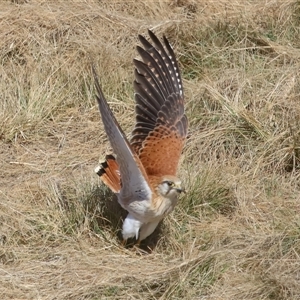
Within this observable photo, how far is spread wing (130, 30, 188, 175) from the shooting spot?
18.1 feet

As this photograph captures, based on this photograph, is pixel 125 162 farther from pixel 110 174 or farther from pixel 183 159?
pixel 183 159

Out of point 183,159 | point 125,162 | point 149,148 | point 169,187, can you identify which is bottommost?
point 183,159

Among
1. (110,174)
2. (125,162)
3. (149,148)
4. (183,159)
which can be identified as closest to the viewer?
(125,162)

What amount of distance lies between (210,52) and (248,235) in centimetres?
226

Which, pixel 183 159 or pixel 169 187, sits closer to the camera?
pixel 169 187

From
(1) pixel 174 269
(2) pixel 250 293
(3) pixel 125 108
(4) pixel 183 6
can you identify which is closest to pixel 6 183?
(3) pixel 125 108

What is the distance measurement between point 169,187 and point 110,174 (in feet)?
1.41

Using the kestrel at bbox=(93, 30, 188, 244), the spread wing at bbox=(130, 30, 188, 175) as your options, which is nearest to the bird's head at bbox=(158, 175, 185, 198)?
the kestrel at bbox=(93, 30, 188, 244)

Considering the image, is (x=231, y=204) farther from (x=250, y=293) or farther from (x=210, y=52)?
(x=210, y=52)

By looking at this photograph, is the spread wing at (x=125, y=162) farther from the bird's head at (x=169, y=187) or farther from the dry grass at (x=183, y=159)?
the dry grass at (x=183, y=159)

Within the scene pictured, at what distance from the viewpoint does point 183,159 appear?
598 centimetres

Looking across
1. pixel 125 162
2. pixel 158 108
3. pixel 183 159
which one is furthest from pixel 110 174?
pixel 183 159

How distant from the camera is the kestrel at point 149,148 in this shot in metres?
4.96

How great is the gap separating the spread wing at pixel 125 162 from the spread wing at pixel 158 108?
1.00 ft
